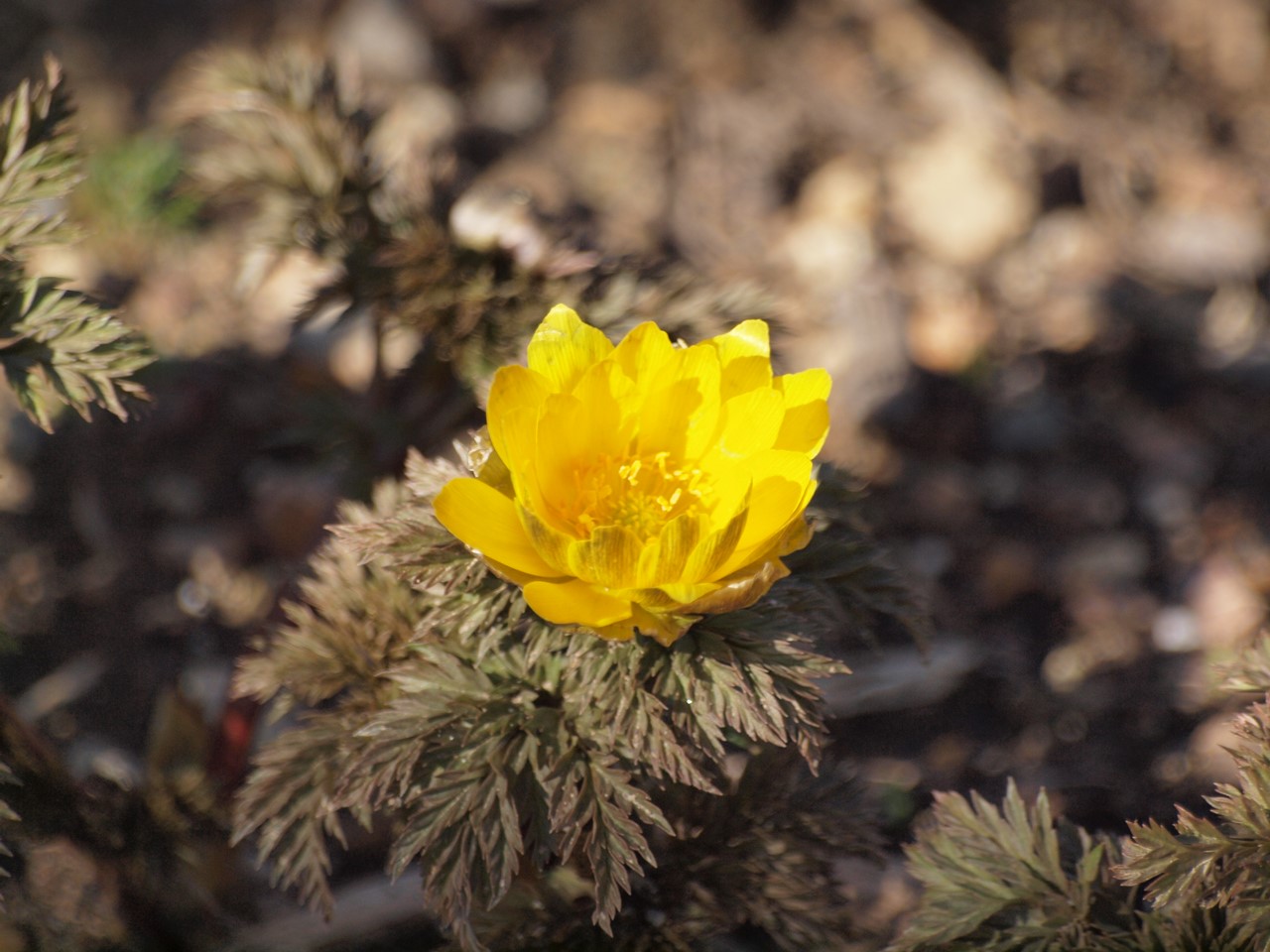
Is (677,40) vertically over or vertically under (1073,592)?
over

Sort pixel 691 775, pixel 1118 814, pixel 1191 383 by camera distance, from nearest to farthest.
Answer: pixel 691 775
pixel 1118 814
pixel 1191 383

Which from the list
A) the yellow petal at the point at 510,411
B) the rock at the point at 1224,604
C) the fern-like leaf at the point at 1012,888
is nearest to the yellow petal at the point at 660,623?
the yellow petal at the point at 510,411

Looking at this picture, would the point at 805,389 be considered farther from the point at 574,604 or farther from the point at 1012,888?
the point at 1012,888

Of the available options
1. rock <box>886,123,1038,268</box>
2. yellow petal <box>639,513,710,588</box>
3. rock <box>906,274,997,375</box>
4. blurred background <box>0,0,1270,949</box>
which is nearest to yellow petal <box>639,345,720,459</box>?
yellow petal <box>639,513,710,588</box>

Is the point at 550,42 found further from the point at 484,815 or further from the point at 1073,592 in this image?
the point at 484,815

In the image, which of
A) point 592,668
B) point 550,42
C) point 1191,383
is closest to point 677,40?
point 550,42

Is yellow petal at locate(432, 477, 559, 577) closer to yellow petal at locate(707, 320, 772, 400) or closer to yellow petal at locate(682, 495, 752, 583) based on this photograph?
yellow petal at locate(682, 495, 752, 583)
